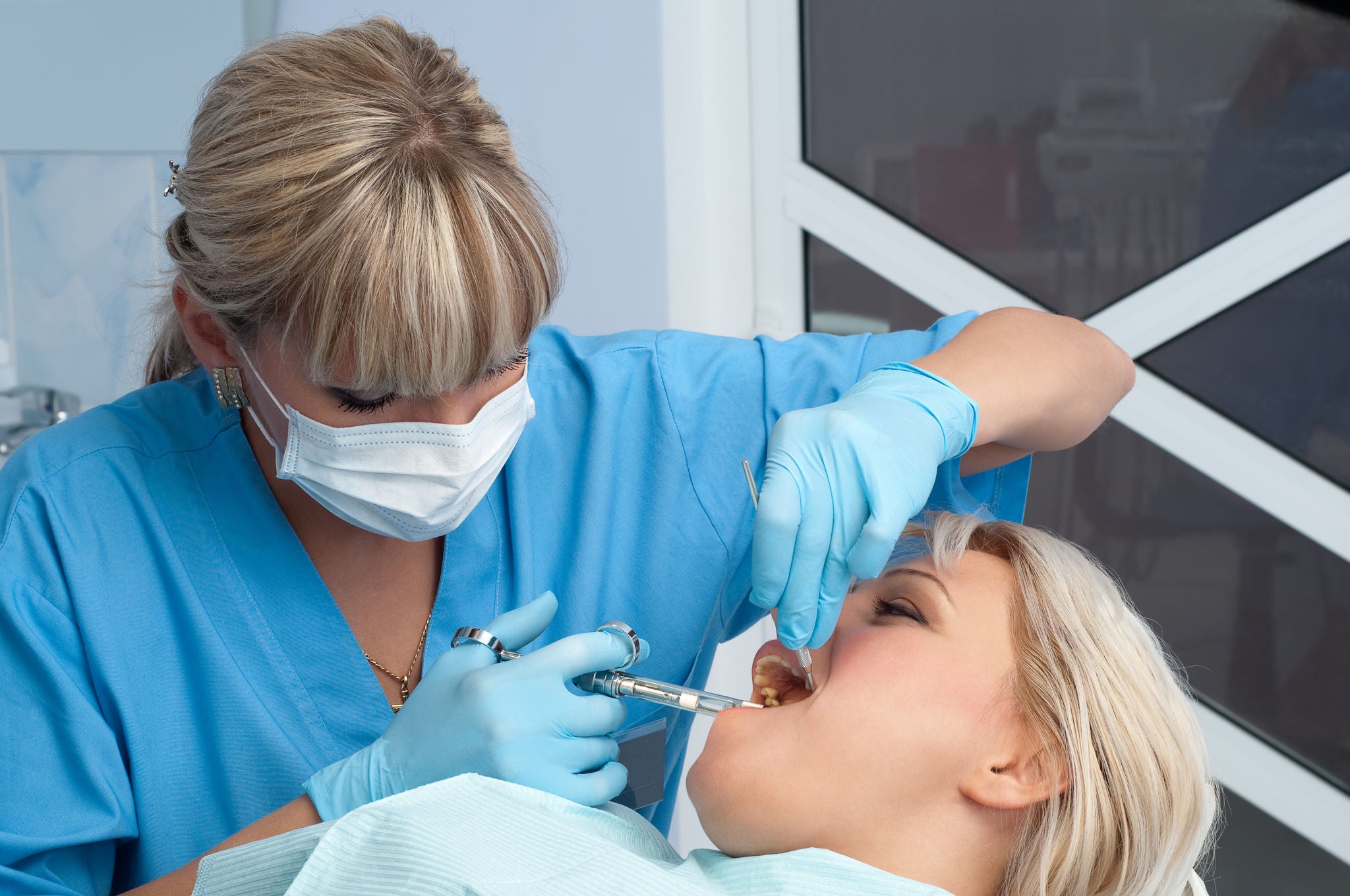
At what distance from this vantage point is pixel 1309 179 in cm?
190

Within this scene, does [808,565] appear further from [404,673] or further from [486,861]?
[404,673]

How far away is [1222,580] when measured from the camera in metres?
2.04

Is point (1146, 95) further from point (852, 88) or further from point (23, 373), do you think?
point (23, 373)

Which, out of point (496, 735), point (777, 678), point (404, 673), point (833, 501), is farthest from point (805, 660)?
point (404, 673)

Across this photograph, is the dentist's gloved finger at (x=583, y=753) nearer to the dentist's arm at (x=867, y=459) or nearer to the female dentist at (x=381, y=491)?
the female dentist at (x=381, y=491)

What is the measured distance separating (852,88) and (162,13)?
1.38 meters

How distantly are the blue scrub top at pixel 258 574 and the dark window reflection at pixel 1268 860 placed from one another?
121cm

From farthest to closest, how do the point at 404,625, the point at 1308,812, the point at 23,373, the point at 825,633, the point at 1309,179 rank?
the point at 23,373
the point at 1308,812
the point at 1309,179
the point at 404,625
the point at 825,633

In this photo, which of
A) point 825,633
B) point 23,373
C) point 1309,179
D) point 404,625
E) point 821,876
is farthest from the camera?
point 23,373

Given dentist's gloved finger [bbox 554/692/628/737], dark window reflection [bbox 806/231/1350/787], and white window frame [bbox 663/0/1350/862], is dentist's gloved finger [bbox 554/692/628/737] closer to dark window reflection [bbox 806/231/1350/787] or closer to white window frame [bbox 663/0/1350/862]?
white window frame [bbox 663/0/1350/862]

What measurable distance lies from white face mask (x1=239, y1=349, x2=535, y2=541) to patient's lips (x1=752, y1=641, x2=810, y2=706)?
1.17 ft

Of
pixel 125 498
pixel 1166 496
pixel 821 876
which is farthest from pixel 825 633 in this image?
pixel 1166 496

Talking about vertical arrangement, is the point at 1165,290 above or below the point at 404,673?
above

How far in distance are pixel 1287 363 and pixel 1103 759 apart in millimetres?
1287
